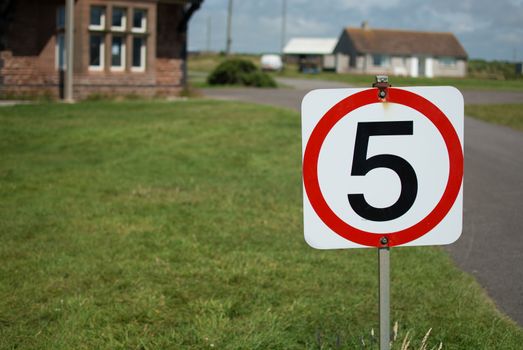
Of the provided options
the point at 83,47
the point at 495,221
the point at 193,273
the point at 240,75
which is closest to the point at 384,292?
the point at 193,273

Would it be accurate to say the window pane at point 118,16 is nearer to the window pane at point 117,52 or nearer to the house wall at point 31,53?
the window pane at point 117,52

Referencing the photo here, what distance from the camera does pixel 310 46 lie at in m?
104

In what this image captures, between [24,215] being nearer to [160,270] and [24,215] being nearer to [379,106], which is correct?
[160,270]

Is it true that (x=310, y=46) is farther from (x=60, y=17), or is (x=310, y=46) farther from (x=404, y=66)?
(x=60, y=17)

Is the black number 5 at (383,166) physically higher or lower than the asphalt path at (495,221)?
higher

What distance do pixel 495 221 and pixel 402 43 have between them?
7429 centimetres

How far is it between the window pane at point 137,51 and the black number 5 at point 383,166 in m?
23.0

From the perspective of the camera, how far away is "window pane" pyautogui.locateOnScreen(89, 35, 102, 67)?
24672mm

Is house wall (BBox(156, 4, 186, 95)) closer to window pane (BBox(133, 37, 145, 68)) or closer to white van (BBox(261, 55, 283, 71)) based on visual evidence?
window pane (BBox(133, 37, 145, 68))

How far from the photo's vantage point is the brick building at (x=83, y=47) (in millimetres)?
24261

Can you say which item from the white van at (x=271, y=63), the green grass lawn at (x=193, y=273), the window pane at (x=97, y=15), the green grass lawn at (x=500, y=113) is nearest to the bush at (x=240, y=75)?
the window pane at (x=97, y=15)

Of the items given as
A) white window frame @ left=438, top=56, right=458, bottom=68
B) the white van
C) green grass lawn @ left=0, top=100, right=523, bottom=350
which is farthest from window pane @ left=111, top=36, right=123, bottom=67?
white window frame @ left=438, top=56, right=458, bottom=68

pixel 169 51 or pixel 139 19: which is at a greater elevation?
pixel 139 19

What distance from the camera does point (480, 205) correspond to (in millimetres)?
9602
